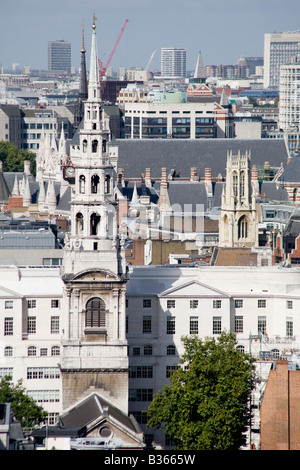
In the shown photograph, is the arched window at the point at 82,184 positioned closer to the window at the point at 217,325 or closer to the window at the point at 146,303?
the window at the point at 146,303

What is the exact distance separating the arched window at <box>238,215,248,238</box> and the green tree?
4287 cm

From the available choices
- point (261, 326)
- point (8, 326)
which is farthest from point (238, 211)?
point (8, 326)

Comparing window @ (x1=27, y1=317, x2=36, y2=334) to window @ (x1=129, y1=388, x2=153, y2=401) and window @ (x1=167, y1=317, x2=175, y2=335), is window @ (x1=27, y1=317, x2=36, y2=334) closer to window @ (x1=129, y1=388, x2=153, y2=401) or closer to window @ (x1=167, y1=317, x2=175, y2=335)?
window @ (x1=129, y1=388, x2=153, y2=401)

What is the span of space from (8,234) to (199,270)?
18.1 metres

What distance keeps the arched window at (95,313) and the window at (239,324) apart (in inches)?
434

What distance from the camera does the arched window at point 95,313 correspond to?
9481cm

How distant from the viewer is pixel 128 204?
549 feet

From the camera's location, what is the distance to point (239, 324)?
4035 inches

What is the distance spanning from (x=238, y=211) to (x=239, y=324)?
116ft

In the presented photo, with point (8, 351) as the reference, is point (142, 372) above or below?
below

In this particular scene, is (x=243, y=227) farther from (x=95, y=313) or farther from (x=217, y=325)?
(x=95, y=313)

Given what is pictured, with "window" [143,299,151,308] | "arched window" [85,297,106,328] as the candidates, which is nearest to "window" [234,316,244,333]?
"window" [143,299,151,308]

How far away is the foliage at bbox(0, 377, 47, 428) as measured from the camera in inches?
3516
